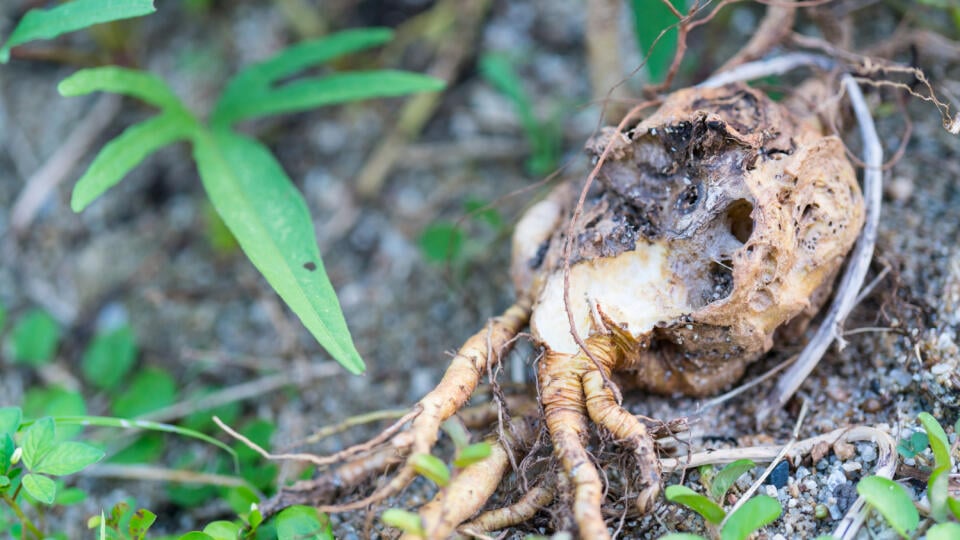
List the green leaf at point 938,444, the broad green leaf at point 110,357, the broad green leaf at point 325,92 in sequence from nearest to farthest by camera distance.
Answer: the green leaf at point 938,444 < the broad green leaf at point 325,92 < the broad green leaf at point 110,357

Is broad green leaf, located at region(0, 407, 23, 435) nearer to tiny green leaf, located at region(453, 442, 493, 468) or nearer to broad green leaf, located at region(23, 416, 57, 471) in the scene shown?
broad green leaf, located at region(23, 416, 57, 471)

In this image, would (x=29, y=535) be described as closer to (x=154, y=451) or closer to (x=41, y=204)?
(x=154, y=451)

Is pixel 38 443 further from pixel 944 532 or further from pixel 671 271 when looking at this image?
pixel 944 532

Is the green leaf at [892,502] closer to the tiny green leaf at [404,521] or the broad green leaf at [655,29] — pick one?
the tiny green leaf at [404,521]

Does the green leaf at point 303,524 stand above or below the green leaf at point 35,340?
below

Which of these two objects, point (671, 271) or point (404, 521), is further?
point (671, 271)

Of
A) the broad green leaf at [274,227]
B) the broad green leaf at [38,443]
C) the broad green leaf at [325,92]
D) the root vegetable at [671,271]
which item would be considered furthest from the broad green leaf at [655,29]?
the broad green leaf at [38,443]

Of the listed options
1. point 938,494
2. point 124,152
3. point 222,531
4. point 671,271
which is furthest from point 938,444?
point 124,152
